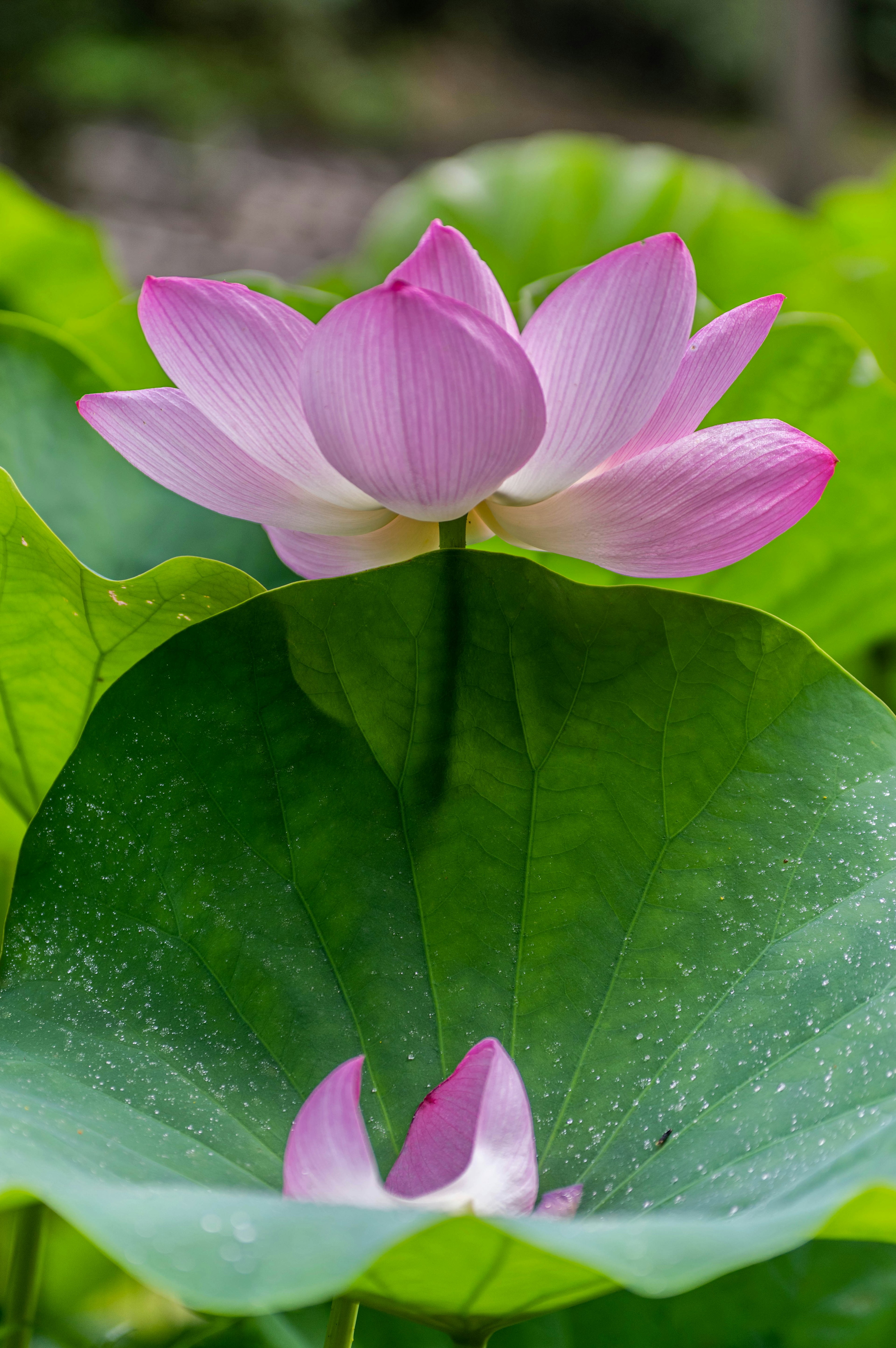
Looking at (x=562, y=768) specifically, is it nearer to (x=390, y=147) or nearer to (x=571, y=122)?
(x=390, y=147)

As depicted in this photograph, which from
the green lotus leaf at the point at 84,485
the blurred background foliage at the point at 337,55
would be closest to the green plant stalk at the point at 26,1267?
the green lotus leaf at the point at 84,485

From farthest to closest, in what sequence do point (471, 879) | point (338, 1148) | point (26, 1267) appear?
point (26, 1267), point (471, 879), point (338, 1148)

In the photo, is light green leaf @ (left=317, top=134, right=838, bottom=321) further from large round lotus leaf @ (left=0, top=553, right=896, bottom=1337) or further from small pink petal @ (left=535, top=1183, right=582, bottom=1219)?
small pink petal @ (left=535, top=1183, right=582, bottom=1219)

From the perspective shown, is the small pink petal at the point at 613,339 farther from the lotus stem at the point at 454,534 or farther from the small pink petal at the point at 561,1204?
the small pink petal at the point at 561,1204

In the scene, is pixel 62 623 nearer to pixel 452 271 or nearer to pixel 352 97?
pixel 452 271

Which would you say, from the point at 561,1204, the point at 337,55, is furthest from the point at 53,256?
the point at 337,55

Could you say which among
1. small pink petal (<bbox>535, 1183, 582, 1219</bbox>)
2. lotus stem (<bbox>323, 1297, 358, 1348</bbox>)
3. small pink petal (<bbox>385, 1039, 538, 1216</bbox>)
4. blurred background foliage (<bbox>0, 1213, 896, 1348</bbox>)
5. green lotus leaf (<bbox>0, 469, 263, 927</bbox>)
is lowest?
blurred background foliage (<bbox>0, 1213, 896, 1348</bbox>)

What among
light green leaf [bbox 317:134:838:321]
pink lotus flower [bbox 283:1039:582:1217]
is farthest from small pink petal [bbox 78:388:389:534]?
light green leaf [bbox 317:134:838:321]
